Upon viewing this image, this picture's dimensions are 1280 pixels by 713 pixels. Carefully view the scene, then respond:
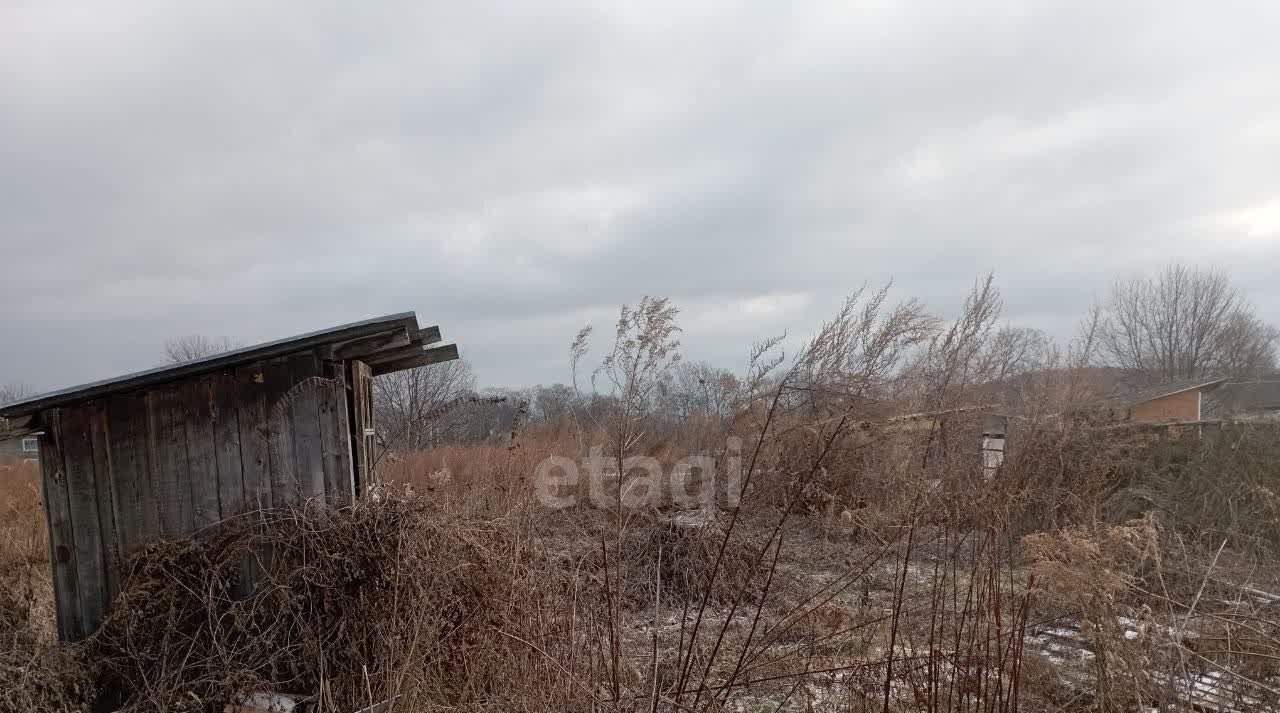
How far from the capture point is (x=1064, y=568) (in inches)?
109

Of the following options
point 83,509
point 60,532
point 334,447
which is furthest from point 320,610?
point 60,532

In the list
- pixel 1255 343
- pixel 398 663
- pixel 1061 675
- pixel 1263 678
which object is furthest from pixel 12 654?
pixel 1255 343

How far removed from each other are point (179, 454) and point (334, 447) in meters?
1.04

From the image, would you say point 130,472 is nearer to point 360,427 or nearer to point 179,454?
point 179,454

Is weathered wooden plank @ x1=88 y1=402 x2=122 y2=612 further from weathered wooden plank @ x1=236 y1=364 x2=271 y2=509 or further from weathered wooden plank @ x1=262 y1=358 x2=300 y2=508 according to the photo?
weathered wooden plank @ x1=262 y1=358 x2=300 y2=508

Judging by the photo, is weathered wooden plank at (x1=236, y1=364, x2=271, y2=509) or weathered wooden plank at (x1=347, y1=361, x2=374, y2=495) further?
weathered wooden plank at (x1=347, y1=361, x2=374, y2=495)

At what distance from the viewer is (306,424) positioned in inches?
195

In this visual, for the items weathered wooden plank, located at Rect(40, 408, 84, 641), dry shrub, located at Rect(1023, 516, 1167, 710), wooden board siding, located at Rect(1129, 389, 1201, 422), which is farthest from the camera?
wooden board siding, located at Rect(1129, 389, 1201, 422)

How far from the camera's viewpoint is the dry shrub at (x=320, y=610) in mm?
4359

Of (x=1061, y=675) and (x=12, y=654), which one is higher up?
(x=12, y=654)

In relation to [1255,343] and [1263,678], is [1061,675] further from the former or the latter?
[1255,343]

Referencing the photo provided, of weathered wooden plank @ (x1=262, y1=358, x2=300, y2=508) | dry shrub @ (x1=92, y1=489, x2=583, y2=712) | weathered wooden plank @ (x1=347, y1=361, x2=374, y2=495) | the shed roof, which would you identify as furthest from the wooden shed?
the shed roof

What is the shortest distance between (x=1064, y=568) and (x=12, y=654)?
19.9 ft

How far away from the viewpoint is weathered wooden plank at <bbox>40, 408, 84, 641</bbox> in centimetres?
499
